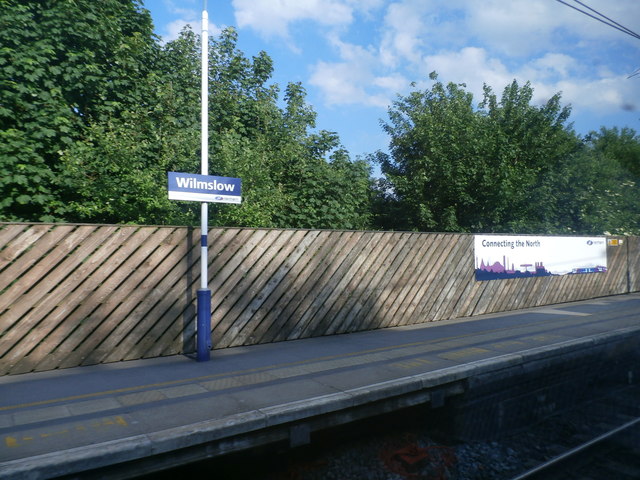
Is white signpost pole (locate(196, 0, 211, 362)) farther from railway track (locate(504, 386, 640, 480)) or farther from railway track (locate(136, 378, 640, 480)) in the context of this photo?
railway track (locate(504, 386, 640, 480))

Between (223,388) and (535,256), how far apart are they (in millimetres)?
9988

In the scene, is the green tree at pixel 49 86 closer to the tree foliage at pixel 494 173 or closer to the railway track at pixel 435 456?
the railway track at pixel 435 456

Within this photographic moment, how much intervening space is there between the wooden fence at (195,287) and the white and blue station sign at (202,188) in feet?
2.64

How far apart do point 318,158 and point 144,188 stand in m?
6.36

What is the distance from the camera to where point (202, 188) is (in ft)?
22.1

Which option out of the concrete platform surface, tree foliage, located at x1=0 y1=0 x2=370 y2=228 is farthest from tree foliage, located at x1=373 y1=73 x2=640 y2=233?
the concrete platform surface

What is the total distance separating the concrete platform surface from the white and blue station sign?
2272mm

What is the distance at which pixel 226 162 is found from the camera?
35.6 ft

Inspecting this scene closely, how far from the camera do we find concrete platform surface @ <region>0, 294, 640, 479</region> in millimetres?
3791

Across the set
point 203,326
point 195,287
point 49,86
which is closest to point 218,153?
point 49,86

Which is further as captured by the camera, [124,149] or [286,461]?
[124,149]

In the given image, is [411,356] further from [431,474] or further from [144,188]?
[144,188]

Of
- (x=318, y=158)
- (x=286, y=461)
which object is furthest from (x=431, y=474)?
(x=318, y=158)

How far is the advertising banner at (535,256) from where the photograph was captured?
1145 cm
